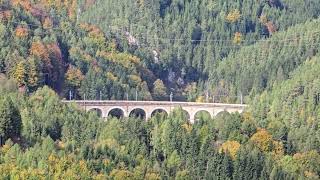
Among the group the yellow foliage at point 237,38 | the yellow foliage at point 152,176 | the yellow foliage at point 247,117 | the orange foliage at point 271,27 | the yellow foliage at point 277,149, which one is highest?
the orange foliage at point 271,27

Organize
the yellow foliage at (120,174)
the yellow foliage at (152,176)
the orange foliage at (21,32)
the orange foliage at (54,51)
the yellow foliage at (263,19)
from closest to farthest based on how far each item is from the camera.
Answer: the yellow foliage at (120,174), the yellow foliage at (152,176), the orange foliage at (21,32), the orange foliage at (54,51), the yellow foliage at (263,19)

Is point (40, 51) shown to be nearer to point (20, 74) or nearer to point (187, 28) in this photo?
point (20, 74)

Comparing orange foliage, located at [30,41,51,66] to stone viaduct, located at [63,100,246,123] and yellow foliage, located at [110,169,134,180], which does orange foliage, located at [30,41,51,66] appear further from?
yellow foliage, located at [110,169,134,180]

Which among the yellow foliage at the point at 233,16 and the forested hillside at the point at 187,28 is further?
the yellow foliage at the point at 233,16

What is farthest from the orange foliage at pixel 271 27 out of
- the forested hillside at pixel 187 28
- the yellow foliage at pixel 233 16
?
the yellow foliage at pixel 233 16

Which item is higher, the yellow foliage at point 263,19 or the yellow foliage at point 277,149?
the yellow foliage at point 263,19

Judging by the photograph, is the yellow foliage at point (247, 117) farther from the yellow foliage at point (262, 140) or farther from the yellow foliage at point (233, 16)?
the yellow foliage at point (233, 16)
